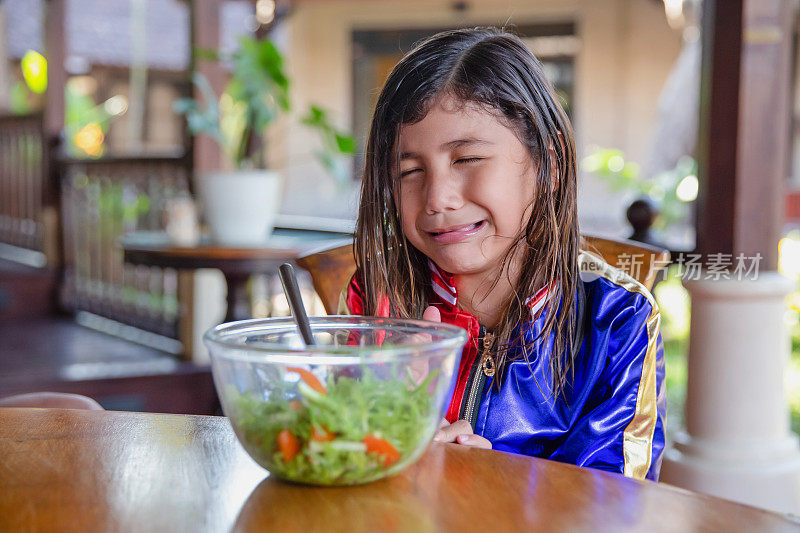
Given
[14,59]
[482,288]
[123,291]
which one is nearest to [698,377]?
[482,288]

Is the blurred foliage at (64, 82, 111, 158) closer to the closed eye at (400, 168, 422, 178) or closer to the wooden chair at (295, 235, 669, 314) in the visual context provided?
the wooden chair at (295, 235, 669, 314)

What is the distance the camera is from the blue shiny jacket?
44.1 inches

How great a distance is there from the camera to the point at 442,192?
1.13 m

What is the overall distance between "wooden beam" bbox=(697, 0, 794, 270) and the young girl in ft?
3.60

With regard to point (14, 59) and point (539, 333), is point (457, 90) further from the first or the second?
point (14, 59)

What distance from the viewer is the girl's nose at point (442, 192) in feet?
3.71

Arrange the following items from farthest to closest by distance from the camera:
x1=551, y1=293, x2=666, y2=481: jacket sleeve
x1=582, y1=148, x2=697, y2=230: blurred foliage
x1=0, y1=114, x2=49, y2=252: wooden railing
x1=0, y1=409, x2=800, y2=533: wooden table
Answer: x1=0, y1=114, x2=49, y2=252: wooden railing, x1=582, y1=148, x2=697, y2=230: blurred foliage, x1=551, y1=293, x2=666, y2=481: jacket sleeve, x1=0, y1=409, x2=800, y2=533: wooden table

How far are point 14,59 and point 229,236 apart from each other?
7461 mm

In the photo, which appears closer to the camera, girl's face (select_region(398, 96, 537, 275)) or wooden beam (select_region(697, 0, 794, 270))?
girl's face (select_region(398, 96, 537, 275))

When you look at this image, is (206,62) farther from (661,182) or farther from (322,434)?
(322,434)

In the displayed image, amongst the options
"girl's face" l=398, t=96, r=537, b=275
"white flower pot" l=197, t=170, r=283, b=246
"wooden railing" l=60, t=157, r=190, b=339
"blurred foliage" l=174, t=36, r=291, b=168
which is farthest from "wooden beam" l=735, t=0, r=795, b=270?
A: "wooden railing" l=60, t=157, r=190, b=339

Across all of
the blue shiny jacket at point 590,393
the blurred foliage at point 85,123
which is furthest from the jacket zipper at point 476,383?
the blurred foliage at point 85,123

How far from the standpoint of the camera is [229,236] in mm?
3057

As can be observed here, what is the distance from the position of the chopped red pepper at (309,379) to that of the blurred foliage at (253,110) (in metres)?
2.60
